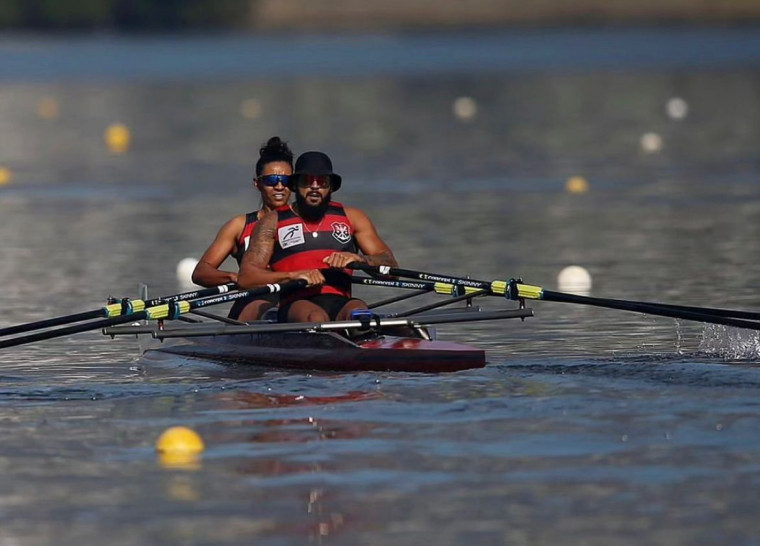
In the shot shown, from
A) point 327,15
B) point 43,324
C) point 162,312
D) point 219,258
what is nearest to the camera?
point 162,312

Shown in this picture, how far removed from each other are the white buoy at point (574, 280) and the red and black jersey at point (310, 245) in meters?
3.38

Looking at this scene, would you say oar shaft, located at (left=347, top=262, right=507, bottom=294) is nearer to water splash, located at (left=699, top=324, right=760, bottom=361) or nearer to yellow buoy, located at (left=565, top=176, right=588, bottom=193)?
water splash, located at (left=699, top=324, right=760, bottom=361)

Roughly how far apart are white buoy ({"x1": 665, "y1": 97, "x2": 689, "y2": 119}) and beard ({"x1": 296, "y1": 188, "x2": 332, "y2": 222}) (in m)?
24.7

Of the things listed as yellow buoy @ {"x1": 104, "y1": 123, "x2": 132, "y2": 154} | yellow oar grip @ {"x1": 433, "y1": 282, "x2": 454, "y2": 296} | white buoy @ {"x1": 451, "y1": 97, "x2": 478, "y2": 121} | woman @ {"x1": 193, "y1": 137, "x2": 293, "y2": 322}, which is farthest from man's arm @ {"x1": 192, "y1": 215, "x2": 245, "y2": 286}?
white buoy @ {"x1": 451, "y1": 97, "x2": 478, "y2": 121}

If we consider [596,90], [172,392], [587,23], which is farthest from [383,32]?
[172,392]

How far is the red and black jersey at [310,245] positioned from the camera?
43.4ft

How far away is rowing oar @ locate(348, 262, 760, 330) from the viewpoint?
40.1 feet

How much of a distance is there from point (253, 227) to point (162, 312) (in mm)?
1374

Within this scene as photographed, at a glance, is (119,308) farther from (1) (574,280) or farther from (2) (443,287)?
(1) (574,280)

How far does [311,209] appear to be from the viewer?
13.2 meters

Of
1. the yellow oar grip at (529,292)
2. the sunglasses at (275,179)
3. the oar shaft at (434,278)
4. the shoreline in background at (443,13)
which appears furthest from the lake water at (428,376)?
the shoreline in background at (443,13)

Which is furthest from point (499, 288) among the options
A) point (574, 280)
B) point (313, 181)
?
point (574, 280)

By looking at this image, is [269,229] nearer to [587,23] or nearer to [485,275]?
[485,275]

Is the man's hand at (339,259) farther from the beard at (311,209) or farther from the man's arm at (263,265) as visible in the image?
the beard at (311,209)
